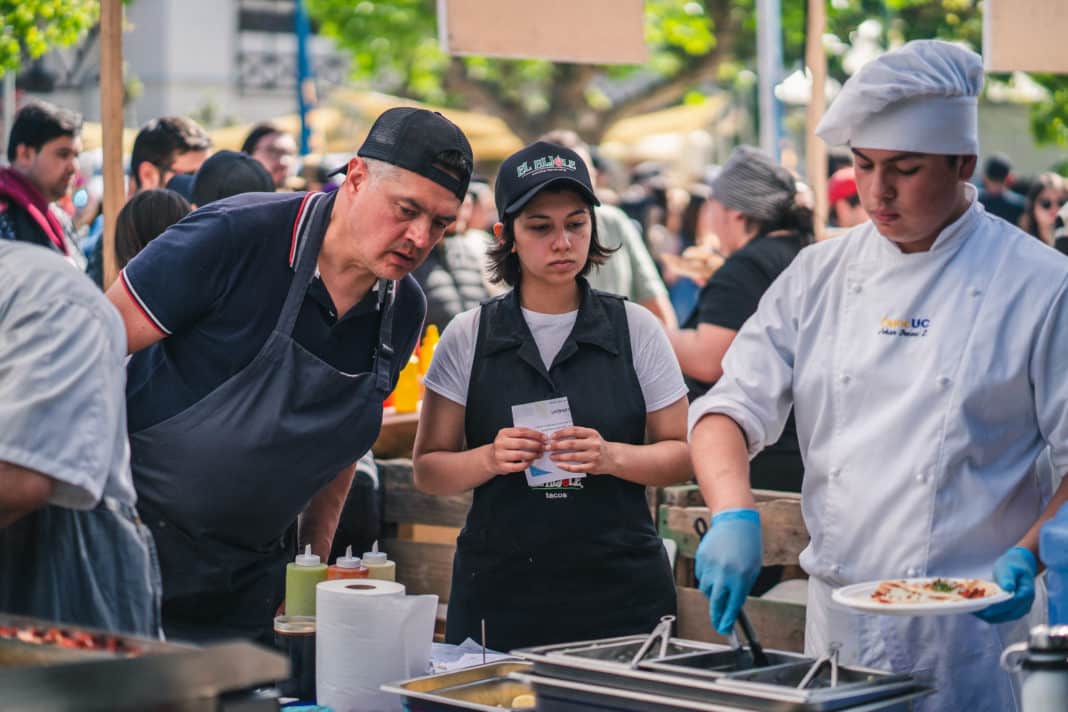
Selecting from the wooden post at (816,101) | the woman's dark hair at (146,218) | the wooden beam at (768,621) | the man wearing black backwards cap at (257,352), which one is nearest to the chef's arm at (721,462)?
the man wearing black backwards cap at (257,352)

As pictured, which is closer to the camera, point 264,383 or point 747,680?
point 747,680

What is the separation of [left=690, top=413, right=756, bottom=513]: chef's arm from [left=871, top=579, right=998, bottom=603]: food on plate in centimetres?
27

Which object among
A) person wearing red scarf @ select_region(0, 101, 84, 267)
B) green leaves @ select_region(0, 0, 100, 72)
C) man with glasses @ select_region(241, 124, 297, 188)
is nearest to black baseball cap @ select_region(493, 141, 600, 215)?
person wearing red scarf @ select_region(0, 101, 84, 267)

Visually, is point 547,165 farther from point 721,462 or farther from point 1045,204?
point 1045,204

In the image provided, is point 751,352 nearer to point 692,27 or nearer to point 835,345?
point 835,345

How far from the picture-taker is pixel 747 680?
75.2 inches

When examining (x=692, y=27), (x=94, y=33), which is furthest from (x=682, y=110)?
(x=94, y=33)

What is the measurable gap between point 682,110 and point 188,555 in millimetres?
17143

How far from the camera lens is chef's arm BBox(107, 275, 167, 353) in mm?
2477

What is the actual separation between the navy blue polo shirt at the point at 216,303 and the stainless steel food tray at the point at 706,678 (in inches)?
33.7

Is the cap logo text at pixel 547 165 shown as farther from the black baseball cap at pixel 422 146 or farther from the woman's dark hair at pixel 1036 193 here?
the woman's dark hair at pixel 1036 193

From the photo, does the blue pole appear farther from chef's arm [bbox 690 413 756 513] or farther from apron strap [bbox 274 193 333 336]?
chef's arm [bbox 690 413 756 513]

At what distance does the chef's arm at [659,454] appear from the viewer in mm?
3002

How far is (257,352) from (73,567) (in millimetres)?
771
